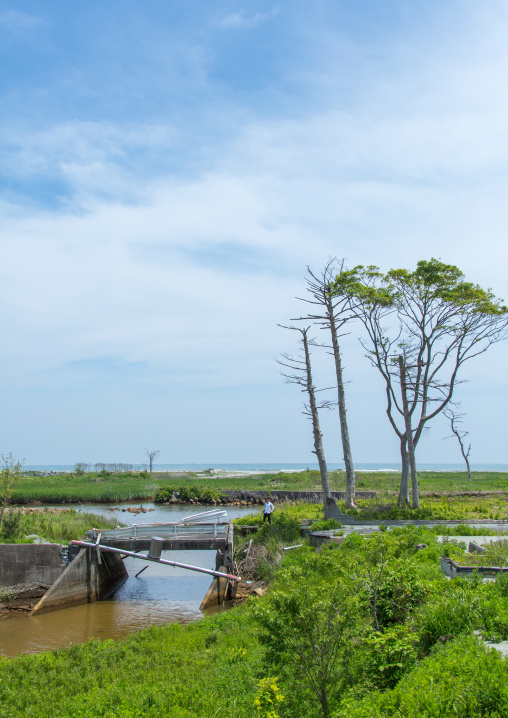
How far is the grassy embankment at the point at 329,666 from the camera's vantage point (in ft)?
16.0

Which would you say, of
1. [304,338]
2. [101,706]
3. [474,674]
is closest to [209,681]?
[101,706]

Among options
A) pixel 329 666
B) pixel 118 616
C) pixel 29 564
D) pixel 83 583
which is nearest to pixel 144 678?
pixel 329 666

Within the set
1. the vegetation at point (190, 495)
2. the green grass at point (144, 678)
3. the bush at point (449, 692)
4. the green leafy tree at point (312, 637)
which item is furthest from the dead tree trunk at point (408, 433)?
the vegetation at point (190, 495)

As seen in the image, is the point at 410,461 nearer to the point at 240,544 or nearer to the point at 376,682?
the point at 240,544

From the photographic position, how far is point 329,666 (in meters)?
6.34

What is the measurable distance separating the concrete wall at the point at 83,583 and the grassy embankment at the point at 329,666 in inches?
253

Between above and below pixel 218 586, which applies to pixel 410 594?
above

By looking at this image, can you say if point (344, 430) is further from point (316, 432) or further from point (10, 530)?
point (10, 530)

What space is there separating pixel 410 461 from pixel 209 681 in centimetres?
1873

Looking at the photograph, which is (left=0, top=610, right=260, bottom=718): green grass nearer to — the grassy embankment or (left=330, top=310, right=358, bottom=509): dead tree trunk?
the grassy embankment

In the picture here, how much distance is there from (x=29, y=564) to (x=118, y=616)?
428 cm

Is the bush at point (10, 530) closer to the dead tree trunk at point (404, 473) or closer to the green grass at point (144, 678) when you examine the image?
the green grass at point (144, 678)

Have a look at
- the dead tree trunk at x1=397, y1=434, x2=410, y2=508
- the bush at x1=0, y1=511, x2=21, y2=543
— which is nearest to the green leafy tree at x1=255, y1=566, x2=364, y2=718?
the bush at x1=0, y1=511, x2=21, y2=543

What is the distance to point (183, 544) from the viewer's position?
1852 cm
